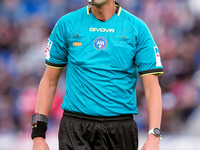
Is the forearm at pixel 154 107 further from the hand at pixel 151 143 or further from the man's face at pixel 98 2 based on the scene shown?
the man's face at pixel 98 2

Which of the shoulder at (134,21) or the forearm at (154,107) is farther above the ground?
the shoulder at (134,21)

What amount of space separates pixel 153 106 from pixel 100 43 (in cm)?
71

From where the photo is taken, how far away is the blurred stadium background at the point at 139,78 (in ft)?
24.8

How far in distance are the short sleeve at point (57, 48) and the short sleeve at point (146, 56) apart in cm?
66

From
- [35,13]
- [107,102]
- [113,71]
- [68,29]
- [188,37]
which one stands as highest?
[35,13]

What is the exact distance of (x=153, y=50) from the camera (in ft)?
11.1

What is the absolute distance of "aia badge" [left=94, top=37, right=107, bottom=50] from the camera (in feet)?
11.1

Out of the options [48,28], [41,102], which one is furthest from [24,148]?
[41,102]

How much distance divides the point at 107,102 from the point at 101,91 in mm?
111

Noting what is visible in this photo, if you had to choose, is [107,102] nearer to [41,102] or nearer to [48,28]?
[41,102]

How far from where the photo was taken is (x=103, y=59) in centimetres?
337

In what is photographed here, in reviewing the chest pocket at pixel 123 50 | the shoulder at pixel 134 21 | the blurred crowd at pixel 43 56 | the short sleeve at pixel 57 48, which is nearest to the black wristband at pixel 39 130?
the short sleeve at pixel 57 48

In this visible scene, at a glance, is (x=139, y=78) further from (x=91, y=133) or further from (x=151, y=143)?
(x=151, y=143)

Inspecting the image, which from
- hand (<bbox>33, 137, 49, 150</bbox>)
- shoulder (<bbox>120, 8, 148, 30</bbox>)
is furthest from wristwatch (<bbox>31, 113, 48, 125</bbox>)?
shoulder (<bbox>120, 8, 148, 30</bbox>)
